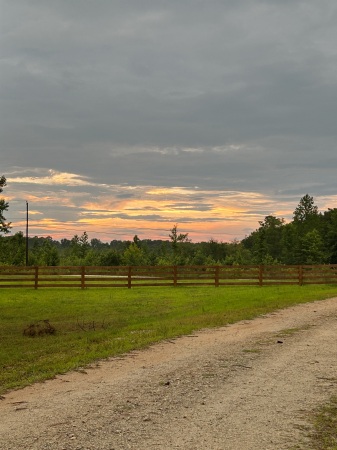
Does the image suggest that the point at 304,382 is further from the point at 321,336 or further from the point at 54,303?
the point at 54,303

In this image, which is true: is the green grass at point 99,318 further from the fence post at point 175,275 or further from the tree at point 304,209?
the tree at point 304,209

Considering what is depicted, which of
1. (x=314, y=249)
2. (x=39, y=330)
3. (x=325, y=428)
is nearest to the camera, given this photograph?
(x=325, y=428)

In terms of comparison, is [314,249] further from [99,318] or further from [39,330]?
[39,330]

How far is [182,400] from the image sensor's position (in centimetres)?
618

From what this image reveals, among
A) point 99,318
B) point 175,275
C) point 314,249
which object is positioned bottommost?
point 99,318

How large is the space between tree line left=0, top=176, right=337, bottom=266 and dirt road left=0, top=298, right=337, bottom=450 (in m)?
24.8

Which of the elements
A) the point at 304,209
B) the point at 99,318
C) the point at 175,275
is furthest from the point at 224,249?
the point at 99,318

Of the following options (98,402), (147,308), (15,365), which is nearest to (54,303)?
(147,308)

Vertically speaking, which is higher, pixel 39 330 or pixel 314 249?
pixel 314 249

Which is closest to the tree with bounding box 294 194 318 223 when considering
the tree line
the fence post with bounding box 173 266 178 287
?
the tree line

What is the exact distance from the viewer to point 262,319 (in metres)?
14.0

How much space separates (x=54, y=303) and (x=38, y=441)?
16330 millimetres

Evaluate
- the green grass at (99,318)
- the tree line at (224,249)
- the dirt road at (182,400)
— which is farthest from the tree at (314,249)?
the dirt road at (182,400)

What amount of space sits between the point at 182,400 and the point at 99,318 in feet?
33.0
